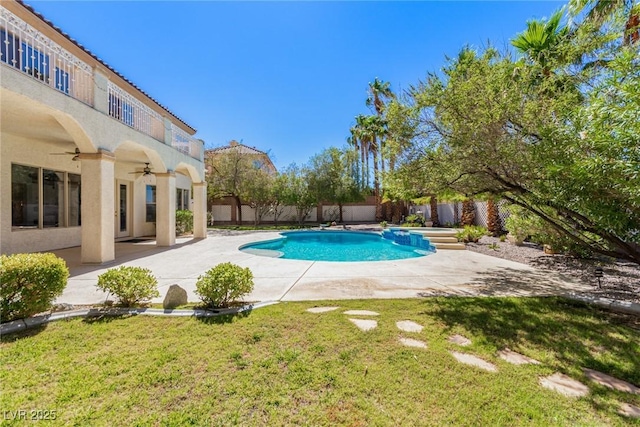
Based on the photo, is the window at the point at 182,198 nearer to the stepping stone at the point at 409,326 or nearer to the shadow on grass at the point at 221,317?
the shadow on grass at the point at 221,317

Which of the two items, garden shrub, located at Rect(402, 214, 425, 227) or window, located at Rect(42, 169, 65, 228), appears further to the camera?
garden shrub, located at Rect(402, 214, 425, 227)

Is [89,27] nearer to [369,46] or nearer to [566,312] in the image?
[369,46]

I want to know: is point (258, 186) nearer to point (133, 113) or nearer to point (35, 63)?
point (133, 113)

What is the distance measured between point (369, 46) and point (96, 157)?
12529mm

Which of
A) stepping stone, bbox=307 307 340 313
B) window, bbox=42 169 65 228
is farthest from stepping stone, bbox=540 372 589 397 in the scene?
window, bbox=42 169 65 228

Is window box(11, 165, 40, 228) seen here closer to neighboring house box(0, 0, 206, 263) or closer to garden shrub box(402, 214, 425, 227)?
neighboring house box(0, 0, 206, 263)

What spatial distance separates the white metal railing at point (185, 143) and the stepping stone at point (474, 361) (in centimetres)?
1414

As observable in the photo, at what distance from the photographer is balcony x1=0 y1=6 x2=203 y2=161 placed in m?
5.93

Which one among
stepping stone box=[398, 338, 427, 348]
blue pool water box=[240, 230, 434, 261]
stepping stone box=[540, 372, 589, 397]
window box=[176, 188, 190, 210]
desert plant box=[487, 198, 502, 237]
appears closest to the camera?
→ stepping stone box=[540, 372, 589, 397]

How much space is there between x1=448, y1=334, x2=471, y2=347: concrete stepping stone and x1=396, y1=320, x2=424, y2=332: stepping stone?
431 millimetres

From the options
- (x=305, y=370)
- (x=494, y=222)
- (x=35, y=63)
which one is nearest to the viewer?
(x=305, y=370)

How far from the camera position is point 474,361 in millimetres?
3195

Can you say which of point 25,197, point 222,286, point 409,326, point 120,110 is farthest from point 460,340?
point 25,197

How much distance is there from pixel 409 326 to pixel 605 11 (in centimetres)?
826
